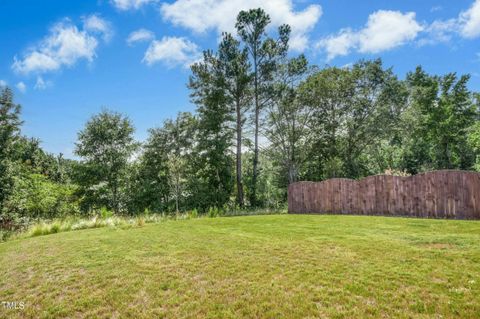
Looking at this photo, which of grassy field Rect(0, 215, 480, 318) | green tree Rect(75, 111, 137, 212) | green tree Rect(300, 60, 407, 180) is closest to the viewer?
grassy field Rect(0, 215, 480, 318)

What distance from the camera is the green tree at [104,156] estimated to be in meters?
18.8

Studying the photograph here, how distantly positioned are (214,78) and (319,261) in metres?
18.0

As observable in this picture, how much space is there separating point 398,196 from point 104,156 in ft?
55.7

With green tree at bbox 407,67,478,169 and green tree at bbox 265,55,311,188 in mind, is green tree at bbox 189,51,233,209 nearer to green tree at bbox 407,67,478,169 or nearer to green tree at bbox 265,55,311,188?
green tree at bbox 265,55,311,188

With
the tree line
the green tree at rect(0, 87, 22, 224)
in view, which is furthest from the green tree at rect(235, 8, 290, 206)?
the green tree at rect(0, 87, 22, 224)

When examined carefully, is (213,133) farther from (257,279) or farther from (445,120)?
(445,120)

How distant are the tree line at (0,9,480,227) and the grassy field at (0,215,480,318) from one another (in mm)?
12421

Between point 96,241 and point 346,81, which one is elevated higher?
point 346,81

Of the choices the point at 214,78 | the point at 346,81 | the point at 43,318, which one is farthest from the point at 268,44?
the point at 43,318

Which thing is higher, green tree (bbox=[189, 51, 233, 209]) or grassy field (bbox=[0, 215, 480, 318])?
green tree (bbox=[189, 51, 233, 209])

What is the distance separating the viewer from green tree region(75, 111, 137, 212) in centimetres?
1881

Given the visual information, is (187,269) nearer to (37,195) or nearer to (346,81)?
→ (37,195)

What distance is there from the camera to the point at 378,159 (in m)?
31.0

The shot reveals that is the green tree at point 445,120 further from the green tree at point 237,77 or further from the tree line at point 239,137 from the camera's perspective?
the green tree at point 237,77
